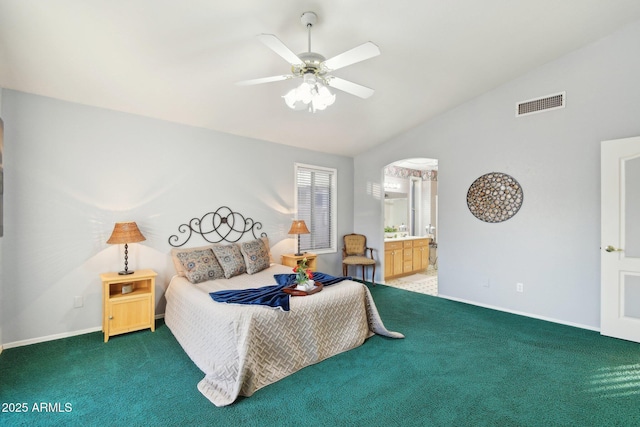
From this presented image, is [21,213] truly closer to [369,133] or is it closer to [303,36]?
[303,36]

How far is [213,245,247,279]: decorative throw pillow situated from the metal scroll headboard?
0.35 meters

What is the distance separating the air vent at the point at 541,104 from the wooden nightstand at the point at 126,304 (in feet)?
16.9

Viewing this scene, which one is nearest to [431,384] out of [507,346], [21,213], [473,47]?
[507,346]

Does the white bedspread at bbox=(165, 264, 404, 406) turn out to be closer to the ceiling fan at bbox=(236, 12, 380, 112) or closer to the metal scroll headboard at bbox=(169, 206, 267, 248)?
the metal scroll headboard at bbox=(169, 206, 267, 248)

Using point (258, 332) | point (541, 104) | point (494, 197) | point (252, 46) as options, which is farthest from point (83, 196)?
point (541, 104)

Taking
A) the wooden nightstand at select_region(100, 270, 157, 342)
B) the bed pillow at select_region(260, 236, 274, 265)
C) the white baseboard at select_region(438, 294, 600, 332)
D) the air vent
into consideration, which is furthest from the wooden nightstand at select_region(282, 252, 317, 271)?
the air vent

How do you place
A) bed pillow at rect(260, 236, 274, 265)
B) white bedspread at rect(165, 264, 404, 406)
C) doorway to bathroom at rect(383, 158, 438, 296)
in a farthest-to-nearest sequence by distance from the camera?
1. doorway to bathroom at rect(383, 158, 438, 296)
2. bed pillow at rect(260, 236, 274, 265)
3. white bedspread at rect(165, 264, 404, 406)

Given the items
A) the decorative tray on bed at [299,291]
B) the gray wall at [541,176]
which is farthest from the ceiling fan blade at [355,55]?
the gray wall at [541,176]

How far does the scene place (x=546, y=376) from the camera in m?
2.64

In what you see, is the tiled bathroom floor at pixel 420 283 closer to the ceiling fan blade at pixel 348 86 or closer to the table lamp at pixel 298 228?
the table lamp at pixel 298 228

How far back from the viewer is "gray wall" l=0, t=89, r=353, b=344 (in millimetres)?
3150

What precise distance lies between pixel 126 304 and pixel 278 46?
315 cm

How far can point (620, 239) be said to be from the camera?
3373 mm

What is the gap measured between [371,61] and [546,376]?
3.43m
